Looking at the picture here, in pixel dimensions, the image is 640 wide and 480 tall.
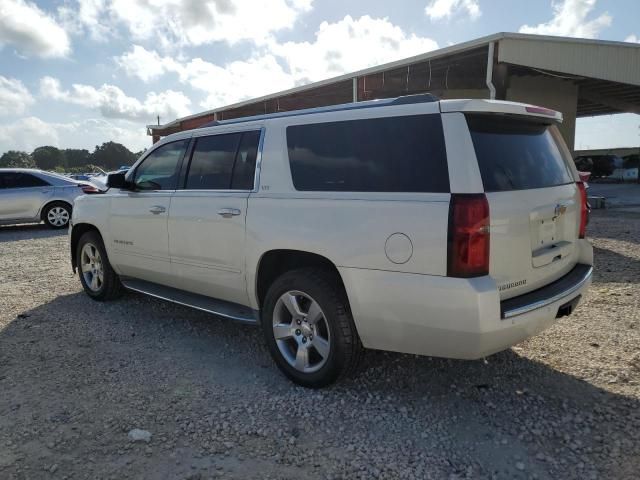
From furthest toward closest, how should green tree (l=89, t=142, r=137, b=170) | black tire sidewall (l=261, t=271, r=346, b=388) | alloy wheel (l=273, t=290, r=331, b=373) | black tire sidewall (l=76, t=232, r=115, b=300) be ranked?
green tree (l=89, t=142, r=137, b=170) → black tire sidewall (l=76, t=232, r=115, b=300) → alloy wheel (l=273, t=290, r=331, b=373) → black tire sidewall (l=261, t=271, r=346, b=388)

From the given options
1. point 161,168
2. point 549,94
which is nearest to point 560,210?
point 161,168

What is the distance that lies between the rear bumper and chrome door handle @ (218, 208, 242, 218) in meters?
1.08

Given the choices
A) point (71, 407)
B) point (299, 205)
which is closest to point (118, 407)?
point (71, 407)

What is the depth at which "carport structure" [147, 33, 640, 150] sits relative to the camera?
12656mm

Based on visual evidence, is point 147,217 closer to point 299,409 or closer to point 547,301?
point 299,409

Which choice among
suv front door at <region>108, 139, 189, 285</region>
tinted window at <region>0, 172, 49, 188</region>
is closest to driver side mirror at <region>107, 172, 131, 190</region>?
suv front door at <region>108, 139, 189, 285</region>

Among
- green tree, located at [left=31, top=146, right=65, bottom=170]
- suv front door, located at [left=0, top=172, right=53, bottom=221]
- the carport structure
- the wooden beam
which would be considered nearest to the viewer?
suv front door, located at [left=0, top=172, right=53, bottom=221]

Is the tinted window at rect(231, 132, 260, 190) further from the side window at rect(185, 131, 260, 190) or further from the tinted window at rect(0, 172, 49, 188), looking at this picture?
the tinted window at rect(0, 172, 49, 188)

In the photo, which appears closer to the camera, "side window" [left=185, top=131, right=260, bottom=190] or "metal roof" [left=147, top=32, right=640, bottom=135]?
"side window" [left=185, top=131, right=260, bottom=190]

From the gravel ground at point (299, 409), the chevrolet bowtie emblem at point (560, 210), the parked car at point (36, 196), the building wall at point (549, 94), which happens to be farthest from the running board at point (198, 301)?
the building wall at point (549, 94)

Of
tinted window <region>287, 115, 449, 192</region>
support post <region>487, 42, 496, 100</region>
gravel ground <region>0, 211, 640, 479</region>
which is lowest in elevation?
gravel ground <region>0, 211, 640, 479</region>

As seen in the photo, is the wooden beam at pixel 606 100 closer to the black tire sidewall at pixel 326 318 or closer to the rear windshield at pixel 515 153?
the rear windshield at pixel 515 153

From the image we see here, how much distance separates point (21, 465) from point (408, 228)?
2.45 metres

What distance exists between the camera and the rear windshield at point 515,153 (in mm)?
2781
